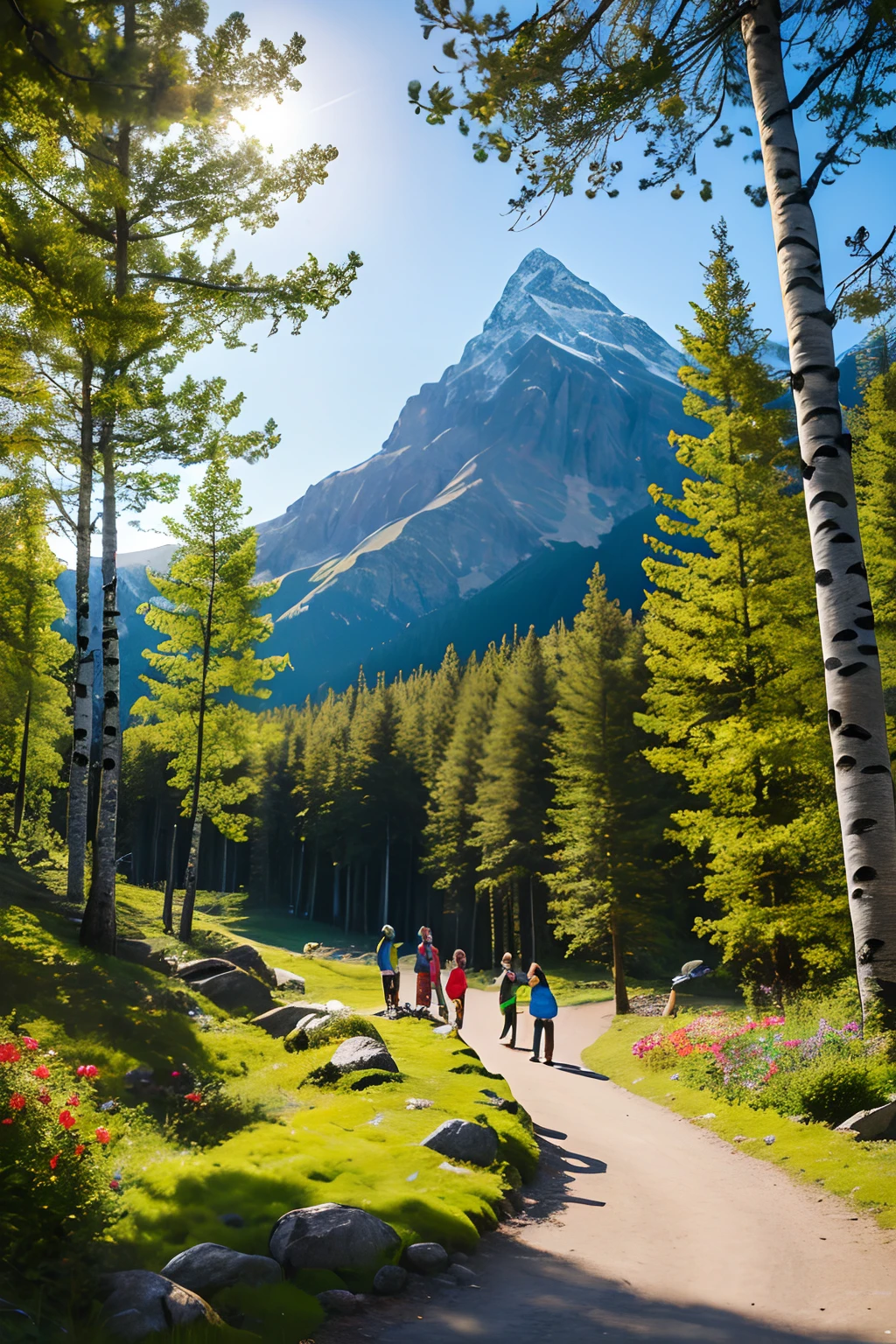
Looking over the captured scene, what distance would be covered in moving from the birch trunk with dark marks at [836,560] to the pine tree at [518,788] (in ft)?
90.9

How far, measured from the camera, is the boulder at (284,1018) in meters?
13.8

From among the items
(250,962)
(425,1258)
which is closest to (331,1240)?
(425,1258)

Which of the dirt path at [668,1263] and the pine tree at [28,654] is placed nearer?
the dirt path at [668,1263]

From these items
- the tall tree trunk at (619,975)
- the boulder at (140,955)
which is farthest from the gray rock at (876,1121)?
the tall tree trunk at (619,975)

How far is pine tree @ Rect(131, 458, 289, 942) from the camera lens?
80.3ft

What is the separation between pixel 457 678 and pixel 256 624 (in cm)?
3497

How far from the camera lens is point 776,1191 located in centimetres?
764

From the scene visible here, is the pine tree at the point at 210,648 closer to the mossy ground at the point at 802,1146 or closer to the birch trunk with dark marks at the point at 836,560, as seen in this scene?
the mossy ground at the point at 802,1146

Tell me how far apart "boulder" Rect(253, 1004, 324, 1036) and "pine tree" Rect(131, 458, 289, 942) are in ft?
35.5

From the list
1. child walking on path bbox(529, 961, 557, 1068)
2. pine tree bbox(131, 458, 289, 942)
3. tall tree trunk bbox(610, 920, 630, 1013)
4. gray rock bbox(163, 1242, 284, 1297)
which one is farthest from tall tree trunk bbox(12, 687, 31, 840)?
gray rock bbox(163, 1242, 284, 1297)

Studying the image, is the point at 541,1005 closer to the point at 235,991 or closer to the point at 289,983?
the point at 235,991

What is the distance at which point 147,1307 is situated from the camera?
3.94 meters

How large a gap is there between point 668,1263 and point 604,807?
20152 mm

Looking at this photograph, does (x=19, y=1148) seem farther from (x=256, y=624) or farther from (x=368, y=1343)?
(x=256, y=624)
